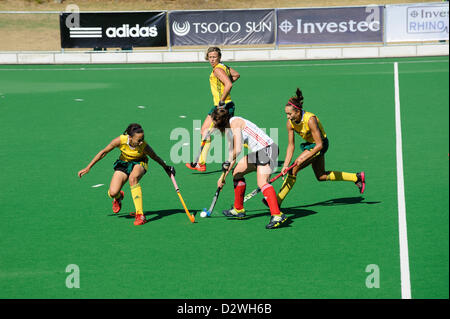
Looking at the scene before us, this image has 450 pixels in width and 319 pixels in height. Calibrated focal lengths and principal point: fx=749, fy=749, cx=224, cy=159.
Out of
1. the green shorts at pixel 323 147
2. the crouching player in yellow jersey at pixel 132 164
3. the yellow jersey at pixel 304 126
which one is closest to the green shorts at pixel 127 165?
the crouching player in yellow jersey at pixel 132 164

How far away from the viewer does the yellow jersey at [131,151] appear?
9711 millimetres

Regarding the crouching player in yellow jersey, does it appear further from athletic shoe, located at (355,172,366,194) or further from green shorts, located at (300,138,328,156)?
athletic shoe, located at (355,172,366,194)

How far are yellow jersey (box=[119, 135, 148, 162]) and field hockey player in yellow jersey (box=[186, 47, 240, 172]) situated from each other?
2.65 metres

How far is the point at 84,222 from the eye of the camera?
10016mm

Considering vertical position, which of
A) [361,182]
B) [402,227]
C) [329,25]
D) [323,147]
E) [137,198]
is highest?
[329,25]

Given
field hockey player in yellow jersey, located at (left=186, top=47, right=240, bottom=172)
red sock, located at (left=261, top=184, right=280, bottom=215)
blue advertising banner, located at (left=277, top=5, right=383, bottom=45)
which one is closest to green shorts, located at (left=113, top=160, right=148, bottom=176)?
red sock, located at (left=261, top=184, right=280, bottom=215)

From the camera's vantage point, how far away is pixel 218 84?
42.2ft

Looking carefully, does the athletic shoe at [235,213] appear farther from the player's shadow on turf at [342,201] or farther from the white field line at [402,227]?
the white field line at [402,227]

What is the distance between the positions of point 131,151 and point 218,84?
→ 343 cm

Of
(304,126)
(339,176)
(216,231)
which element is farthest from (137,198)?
(339,176)

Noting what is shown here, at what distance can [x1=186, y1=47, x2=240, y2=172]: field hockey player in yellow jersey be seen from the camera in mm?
12489

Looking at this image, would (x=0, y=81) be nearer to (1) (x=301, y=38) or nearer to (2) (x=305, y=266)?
(1) (x=301, y=38)

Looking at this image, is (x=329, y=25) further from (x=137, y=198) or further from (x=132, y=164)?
→ (x=137, y=198)
